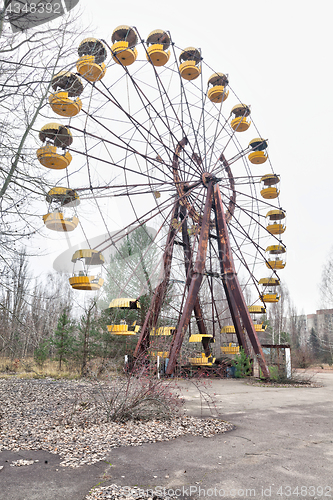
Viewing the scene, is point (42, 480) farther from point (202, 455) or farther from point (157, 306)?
point (157, 306)

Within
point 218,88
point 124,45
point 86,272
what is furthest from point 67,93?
point 218,88

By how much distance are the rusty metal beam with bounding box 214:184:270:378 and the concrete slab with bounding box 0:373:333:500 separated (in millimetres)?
7072

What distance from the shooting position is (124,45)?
12.4m

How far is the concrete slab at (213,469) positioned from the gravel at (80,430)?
209 millimetres

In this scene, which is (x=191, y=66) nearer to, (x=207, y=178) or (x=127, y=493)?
(x=207, y=178)

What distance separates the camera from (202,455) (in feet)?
13.6

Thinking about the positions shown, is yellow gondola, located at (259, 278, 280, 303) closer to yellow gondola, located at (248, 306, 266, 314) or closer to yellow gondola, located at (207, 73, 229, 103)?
yellow gondola, located at (248, 306, 266, 314)

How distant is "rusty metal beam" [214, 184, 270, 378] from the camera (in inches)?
500

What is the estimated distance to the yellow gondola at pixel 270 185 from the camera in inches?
651

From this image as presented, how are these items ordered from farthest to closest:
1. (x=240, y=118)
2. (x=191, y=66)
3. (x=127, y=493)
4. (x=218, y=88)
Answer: (x=240, y=118)
(x=218, y=88)
(x=191, y=66)
(x=127, y=493)

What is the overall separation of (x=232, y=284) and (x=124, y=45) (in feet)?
32.8

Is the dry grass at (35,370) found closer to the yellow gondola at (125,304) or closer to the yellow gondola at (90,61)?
the yellow gondola at (125,304)

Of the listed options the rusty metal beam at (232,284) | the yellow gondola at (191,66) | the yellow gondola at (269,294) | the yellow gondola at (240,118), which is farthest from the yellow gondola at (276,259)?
the yellow gondola at (191,66)

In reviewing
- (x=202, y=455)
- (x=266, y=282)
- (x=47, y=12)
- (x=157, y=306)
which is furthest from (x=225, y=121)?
(x=202, y=455)
